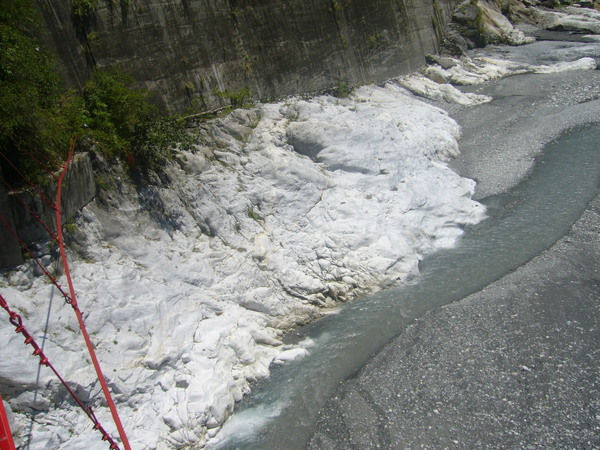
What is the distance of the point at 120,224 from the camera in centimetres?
1087

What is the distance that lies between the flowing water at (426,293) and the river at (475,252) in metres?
0.02

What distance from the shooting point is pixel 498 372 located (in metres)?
8.85

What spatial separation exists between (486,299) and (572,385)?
2795mm

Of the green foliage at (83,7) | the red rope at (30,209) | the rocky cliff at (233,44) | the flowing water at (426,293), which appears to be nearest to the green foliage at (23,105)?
the red rope at (30,209)

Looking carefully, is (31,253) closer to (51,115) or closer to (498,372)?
(51,115)

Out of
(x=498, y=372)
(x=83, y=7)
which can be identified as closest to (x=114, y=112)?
(x=83, y=7)

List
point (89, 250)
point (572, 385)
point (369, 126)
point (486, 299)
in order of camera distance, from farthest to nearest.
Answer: point (369, 126)
point (486, 299)
point (89, 250)
point (572, 385)

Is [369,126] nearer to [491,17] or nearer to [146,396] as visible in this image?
[146,396]

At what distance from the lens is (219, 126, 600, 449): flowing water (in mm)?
8906

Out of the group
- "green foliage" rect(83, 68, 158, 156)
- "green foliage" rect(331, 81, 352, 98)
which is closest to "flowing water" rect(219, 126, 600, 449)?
"green foliage" rect(83, 68, 158, 156)

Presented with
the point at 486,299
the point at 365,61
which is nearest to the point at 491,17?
the point at 365,61

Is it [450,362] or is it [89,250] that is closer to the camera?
[450,362]

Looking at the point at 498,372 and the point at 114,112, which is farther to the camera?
the point at 114,112

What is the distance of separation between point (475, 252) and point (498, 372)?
482 cm
